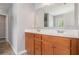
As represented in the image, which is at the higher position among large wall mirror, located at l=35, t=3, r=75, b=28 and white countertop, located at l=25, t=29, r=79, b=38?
large wall mirror, located at l=35, t=3, r=75, b=28

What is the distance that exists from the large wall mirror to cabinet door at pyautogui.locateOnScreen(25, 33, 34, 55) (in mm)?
230

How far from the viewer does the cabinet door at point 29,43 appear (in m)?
1.85

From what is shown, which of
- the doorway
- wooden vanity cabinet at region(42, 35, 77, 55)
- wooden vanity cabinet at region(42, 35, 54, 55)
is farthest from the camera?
wooden vanity cabinet at region(42, 35, 54, 55)

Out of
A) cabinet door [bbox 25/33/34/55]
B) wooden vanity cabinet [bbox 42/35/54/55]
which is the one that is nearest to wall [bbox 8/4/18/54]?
cabinet door [bbox 25/33/34/55]

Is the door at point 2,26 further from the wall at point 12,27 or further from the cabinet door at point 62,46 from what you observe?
the cabinet door at point 62,46

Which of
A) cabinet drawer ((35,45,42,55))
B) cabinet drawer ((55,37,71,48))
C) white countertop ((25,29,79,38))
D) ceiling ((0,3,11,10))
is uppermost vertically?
ceiling ((0,3,11,10))

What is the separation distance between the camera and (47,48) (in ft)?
6.19

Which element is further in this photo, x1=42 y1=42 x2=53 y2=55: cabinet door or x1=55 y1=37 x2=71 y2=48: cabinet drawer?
x1=42 y1=42 x2=53 y2=55: cabinet door

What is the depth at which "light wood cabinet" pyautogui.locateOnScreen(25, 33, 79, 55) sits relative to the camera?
5.06ft

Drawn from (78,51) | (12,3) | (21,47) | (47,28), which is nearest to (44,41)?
(47,28)

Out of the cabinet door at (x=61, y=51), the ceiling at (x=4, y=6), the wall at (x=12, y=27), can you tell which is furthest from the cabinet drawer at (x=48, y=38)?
the ceiling at (x=4, y=6)

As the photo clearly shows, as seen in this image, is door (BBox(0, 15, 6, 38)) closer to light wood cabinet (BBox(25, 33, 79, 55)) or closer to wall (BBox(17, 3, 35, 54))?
wall (BBox(17, 3, 35, 54))

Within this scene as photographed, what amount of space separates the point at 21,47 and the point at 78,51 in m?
0.84
